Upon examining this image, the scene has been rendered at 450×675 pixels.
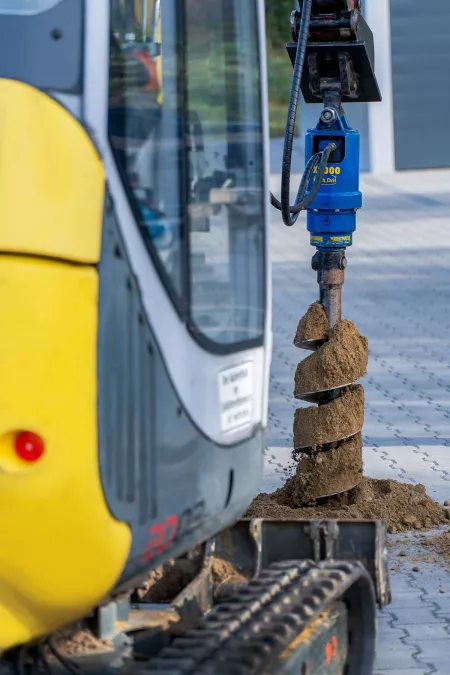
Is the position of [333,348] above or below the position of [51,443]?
below

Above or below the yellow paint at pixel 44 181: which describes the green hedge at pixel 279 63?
above

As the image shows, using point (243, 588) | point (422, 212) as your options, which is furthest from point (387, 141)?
point (243, 588)

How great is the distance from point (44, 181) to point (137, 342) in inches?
17.8

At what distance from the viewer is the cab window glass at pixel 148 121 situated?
312 cm

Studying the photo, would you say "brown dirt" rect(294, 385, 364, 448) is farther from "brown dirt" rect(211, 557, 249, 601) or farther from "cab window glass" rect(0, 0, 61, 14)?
"cab window glass" rect(0, 0, 61, 14)

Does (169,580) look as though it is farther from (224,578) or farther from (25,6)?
(25,6)

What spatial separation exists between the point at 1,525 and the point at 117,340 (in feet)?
1.54

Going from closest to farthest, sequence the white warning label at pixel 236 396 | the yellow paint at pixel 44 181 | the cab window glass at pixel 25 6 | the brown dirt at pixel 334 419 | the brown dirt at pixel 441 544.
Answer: the yellow paint at pixel 44 181
the cab window glass at pixel 25 6
the white warning label at pixel 236 396
the brown dirt at pixel 441 544
the brown dirt at pixel 334 419

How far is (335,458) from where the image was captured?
6500mm

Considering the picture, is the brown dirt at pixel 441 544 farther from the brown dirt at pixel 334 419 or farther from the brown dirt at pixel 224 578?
the brown dirt at pixel 224 578

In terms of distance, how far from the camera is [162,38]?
132 inches

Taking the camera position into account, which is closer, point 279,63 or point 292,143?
point 292,143

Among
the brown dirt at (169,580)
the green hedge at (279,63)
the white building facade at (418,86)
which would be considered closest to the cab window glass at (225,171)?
the brown dirt at (169,580)

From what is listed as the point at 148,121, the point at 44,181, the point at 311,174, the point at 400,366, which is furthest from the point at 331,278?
the point at 400,366
